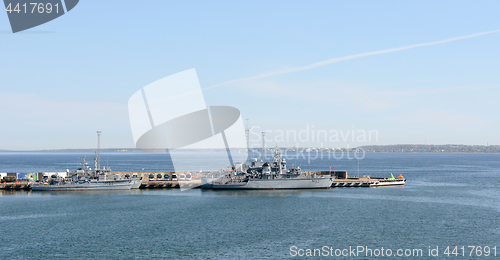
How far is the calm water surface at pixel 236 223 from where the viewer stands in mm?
45062

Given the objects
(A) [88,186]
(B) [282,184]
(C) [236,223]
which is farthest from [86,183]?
(C) [236,223]

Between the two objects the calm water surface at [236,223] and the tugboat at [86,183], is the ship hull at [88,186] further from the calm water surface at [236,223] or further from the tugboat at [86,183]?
the calm water surface at [236,223]

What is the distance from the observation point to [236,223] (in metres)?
57.8

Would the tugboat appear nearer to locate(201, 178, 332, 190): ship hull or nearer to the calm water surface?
the calm water surface

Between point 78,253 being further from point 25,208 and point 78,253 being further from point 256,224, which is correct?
point 25,208

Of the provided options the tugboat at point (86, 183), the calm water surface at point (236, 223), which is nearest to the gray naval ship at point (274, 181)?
the calm water surface at point (236, 223)

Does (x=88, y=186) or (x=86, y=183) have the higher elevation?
(x=86, y=183)

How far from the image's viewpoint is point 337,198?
3278 inches

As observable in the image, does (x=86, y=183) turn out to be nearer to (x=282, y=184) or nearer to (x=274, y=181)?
(x=274, y=181)

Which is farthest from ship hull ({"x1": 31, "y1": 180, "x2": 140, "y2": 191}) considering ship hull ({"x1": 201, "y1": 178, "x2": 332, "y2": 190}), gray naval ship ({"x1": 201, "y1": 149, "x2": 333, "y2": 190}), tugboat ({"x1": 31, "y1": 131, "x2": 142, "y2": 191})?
ship hull ({"x1": 201, "y1": 178, "x2": 332, "y2": 190})

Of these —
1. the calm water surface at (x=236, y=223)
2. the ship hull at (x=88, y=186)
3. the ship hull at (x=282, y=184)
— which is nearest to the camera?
the calm water surface at (x=236, y=223)

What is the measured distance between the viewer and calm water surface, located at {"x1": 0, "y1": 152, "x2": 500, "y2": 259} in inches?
1774

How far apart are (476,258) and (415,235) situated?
9.28 metres

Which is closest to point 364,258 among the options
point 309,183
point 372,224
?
point 372,224
